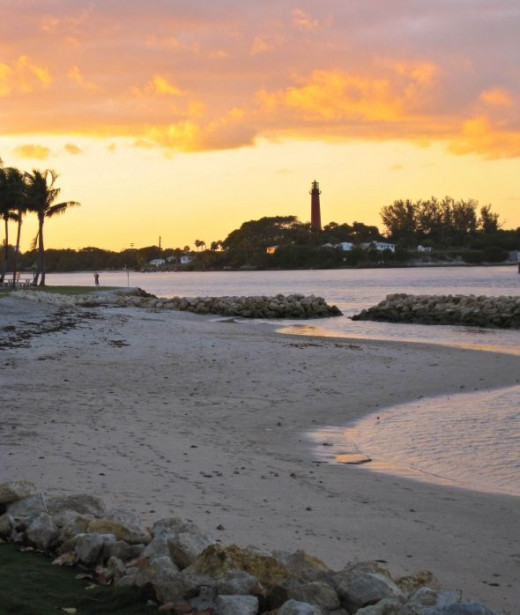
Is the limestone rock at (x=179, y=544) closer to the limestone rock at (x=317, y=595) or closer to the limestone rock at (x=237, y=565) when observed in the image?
the limestone rock at (x=237, y=565)

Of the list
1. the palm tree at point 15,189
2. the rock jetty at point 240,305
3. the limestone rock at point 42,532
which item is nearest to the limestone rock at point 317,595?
the limestone rock at point 42,532

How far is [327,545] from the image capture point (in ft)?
19.2

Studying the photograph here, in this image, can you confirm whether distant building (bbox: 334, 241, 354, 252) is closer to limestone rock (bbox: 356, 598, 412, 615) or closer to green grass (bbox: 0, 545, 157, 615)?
green grass (bbox: 0, 545, 157, 615)

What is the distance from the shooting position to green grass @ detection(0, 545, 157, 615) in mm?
4348

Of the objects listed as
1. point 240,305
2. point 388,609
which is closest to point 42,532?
point 388,609

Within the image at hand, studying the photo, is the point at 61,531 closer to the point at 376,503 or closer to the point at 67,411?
the point at 376,503

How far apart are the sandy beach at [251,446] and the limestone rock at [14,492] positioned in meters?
0.94

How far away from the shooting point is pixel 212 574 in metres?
4.49

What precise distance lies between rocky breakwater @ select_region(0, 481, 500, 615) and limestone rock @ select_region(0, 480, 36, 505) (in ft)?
0.98

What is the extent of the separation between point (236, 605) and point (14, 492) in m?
2.31

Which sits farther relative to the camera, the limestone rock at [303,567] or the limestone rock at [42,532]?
the limestone rock at [42,532]

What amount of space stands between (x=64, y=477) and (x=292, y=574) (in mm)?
3406

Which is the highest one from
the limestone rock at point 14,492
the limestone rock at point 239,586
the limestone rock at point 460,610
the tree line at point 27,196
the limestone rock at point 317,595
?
the tree line at point 27,196

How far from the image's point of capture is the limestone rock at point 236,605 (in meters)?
4.14
